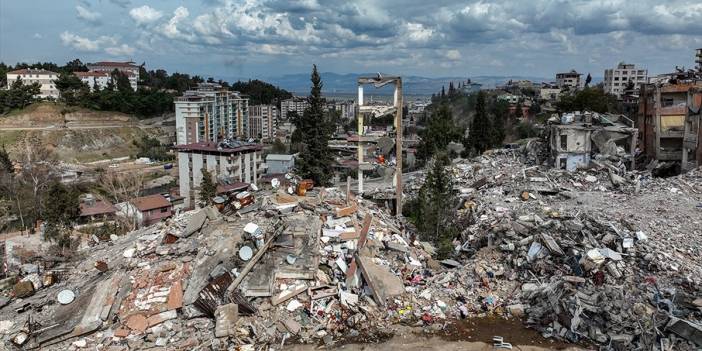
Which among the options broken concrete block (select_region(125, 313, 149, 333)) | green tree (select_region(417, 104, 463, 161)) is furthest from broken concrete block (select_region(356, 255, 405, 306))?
green tree (select_region(417, 104, 463, 161))

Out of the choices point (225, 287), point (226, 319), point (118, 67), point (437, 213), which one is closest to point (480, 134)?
point (437, 213)

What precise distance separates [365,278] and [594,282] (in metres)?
5.01

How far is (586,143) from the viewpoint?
2181 cm

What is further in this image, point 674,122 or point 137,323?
point 674,122

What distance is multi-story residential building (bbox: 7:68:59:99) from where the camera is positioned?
235ft

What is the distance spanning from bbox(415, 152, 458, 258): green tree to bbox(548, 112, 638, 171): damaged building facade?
8.23 metres

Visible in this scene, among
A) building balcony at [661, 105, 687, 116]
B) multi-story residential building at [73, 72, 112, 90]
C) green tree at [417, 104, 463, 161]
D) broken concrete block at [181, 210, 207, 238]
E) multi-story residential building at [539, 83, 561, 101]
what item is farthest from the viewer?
multi-story residential building at [73, 72, 112, 90]

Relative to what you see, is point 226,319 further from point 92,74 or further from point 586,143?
point 92,74

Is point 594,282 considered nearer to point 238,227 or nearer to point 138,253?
point 238,227

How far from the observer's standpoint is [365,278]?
1084 cm

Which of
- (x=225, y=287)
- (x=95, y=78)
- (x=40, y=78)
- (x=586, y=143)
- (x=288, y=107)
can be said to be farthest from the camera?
(x=288, y=107)

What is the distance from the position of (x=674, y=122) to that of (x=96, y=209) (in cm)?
3196

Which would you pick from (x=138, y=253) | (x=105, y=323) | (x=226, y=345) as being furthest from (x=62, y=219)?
(x=226, y=345)

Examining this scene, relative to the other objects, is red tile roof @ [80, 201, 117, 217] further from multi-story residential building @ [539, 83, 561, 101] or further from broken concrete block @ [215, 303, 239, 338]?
multi-story residential building @ [539, 83, 561, 101]
